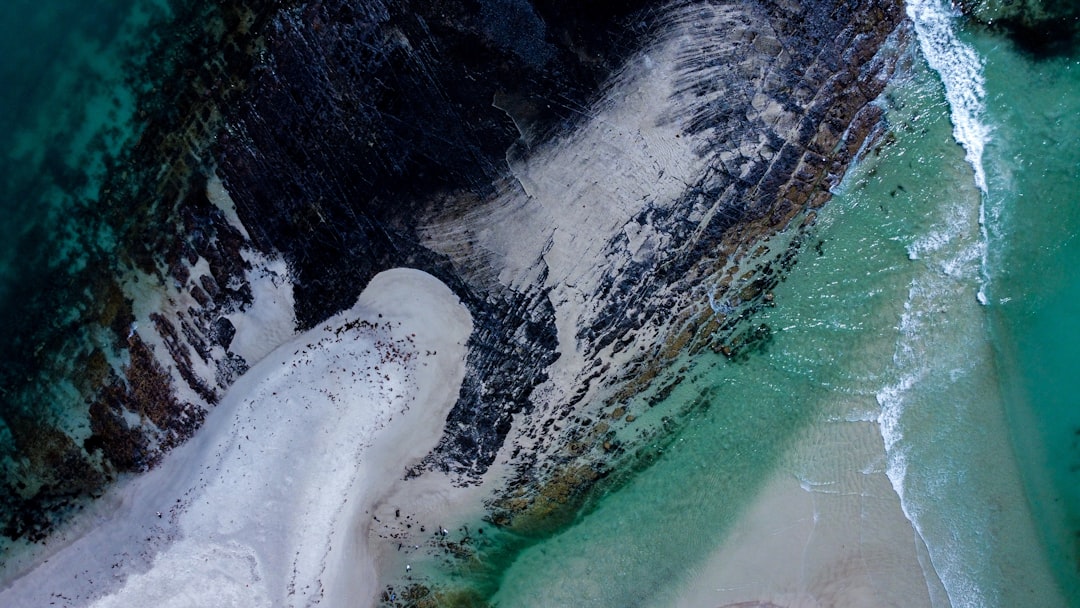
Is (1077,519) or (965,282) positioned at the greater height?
(965,282)

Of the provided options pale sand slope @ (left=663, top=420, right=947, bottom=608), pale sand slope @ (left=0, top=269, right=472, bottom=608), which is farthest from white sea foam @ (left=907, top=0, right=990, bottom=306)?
pale sand slope @ (left=0, top=269, right=472, bottom=608)

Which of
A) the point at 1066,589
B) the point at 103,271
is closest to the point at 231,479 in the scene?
the point at 103,271

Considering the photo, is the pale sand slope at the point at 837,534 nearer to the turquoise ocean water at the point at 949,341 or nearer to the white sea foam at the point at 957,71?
the turquoise ocean water at the point at 949,341

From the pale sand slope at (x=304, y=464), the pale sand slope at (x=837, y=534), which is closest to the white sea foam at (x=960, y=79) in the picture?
the pale sand slope at (x=837, y=534)

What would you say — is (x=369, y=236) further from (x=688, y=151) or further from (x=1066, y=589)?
(x=1066, y=589)

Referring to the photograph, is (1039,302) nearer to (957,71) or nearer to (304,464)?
(957,71)

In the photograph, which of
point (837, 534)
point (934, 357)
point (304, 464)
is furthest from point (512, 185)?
point (837, 534)
